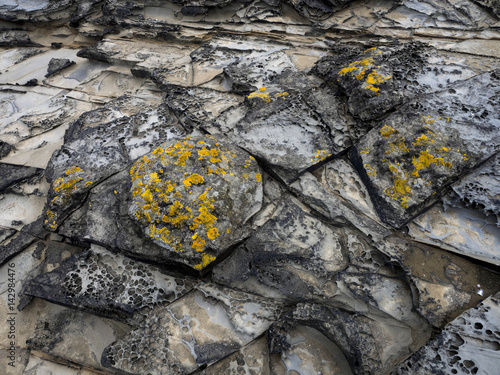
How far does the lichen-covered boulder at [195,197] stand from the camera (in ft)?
7.41

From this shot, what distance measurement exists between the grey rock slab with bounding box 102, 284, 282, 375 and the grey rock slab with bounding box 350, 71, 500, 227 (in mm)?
1153

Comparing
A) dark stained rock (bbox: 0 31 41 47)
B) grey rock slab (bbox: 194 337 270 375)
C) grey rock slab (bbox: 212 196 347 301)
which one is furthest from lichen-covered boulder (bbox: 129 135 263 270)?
dark stained rock (bbox: 0 31 41 47)

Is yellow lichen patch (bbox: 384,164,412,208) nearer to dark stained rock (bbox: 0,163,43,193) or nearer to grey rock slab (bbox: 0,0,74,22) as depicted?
dark stained rock (bbox: 0,163,43,193)

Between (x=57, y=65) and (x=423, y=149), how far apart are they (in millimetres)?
4605

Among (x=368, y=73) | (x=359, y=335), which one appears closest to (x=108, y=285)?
(x=359, y=335)

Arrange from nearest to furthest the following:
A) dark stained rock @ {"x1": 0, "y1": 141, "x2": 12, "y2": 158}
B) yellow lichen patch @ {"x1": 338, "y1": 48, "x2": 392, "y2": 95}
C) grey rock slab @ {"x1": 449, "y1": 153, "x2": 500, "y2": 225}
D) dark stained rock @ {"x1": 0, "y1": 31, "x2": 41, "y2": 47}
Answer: grey rock slab @ {"x1": 449, "y1": 153, "x2": 500, "y2": 225}, yellow lichen patch @ {"x1": 338, "y1": 48, "x2": 392, "y2": 95}, dark stained rock @ {"x1": 0, "y1": 141, "x2": 12, "y2": 158}, dark stained rock @ {"x1": 0, "y1": 31, "x2": 41, "y2": 47}

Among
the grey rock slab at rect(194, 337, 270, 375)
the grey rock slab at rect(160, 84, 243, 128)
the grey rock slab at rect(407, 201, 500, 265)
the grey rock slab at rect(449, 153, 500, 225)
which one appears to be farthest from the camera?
the grey rock slab at rect(160, 84, 243, 128)

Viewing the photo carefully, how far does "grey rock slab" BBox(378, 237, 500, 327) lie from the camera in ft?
6.72

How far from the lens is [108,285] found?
236 centimetres

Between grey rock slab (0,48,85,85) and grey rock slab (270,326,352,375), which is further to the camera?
grey rock slab (0,48,85,85)

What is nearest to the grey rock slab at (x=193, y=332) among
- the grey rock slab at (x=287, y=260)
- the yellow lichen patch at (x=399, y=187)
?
the grey rock slab at (x=287, y=260)

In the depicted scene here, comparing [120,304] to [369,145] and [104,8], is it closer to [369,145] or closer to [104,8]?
[369,145]

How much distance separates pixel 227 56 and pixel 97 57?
183 cm

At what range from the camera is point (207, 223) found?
2.28m
